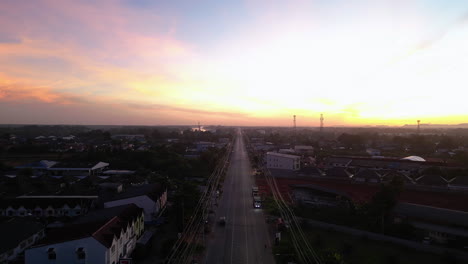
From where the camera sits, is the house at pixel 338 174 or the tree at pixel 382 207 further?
the house at pixel 338 174

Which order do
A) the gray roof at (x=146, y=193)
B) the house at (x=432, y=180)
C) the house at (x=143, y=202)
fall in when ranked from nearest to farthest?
the house at (x=143, y=202), the gray roof at (x=146, y=193), the house at (x=432, y=180)

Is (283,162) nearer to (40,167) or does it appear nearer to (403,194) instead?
(403,194)

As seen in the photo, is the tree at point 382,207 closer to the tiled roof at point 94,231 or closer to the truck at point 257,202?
the truck at point 257,202

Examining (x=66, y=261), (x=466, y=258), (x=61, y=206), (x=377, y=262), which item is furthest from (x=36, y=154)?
(x=466, y=258)

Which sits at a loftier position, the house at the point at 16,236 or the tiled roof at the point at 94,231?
the tiled roof at the point at 94,231

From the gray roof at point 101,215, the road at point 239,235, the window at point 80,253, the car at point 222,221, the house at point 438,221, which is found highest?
the gray roof at point 101,215

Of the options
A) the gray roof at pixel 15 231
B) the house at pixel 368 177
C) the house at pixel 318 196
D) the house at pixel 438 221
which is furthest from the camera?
the house at pixel 368 177

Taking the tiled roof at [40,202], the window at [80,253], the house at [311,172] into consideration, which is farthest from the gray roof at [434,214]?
the tiled roof at [40,202]

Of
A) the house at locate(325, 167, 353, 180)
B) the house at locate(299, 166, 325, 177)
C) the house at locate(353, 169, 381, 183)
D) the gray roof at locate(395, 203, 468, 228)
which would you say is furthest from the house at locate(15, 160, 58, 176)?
the gray roof at locate(395, 203, 468, 228)
